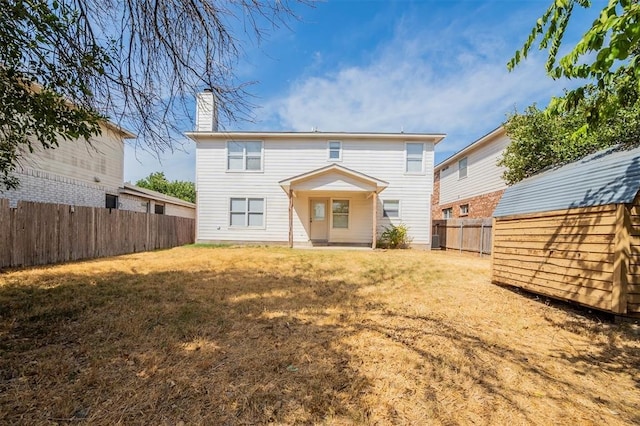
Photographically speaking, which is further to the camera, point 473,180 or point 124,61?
point 473,180

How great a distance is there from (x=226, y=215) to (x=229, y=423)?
41.7ft

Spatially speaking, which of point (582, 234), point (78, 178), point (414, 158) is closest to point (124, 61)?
point (582, 234)

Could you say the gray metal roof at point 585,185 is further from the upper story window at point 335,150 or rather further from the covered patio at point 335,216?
the upper story window at point 335,150

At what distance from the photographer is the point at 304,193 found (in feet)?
44.8

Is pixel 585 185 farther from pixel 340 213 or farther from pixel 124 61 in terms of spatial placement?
pixel 340 213

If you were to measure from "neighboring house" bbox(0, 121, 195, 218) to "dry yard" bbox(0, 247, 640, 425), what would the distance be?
6191 mm

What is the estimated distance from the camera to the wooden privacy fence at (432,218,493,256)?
39.0 feet

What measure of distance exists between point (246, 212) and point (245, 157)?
2783 millimetres

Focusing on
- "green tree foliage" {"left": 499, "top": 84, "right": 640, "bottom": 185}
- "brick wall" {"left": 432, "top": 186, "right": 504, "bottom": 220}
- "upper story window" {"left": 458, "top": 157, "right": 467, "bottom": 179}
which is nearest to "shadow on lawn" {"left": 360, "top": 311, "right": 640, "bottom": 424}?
"green tree foliage" {"left": 499, "top": 84, "right": 640, "bottom": 185}

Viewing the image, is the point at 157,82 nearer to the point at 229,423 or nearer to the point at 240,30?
the point at 240,30

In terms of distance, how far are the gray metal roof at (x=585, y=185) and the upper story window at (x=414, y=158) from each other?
7.64 meters

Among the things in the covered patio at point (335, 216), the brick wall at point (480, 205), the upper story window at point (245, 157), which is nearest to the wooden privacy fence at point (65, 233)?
the upper story window at point (245, 157)

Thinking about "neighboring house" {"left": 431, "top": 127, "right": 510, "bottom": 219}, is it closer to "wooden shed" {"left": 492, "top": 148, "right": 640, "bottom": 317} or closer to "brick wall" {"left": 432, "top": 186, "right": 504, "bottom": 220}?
"brick wall" {"left": 432, "top": 186, "right": 504, "bottom": 220}

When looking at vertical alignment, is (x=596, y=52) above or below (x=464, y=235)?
above
